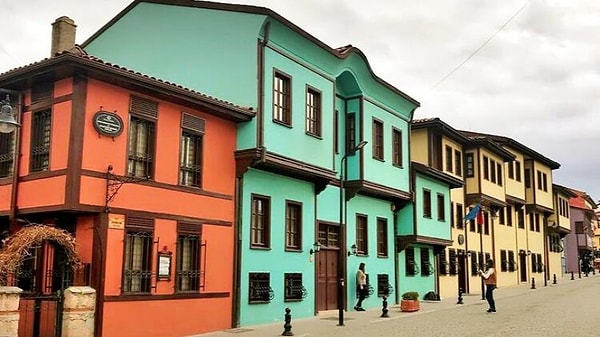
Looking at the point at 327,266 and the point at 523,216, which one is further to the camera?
the point at 523,216

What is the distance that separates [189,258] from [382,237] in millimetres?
11352

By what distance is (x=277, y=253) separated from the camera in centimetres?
1886

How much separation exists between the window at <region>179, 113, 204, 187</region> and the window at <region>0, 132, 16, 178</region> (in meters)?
3.81

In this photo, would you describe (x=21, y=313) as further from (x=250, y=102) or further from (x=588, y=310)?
(x=588, y=310)

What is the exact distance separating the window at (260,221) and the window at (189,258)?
2.37 m

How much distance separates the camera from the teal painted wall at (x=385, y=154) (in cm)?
2320

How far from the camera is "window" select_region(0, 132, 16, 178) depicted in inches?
596

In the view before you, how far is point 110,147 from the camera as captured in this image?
14.1 meters

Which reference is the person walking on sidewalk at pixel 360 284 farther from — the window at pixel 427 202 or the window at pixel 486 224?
the window at pixel 486 224

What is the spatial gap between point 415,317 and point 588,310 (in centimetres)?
621

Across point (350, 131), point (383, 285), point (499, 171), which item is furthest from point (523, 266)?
point (350, 131)

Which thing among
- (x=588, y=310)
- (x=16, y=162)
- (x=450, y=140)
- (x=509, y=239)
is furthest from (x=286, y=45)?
(x=509, y=239)

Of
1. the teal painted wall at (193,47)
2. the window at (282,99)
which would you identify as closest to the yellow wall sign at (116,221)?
the teal painted wall at (193,47)

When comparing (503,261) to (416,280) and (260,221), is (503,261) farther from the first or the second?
(260,221)
